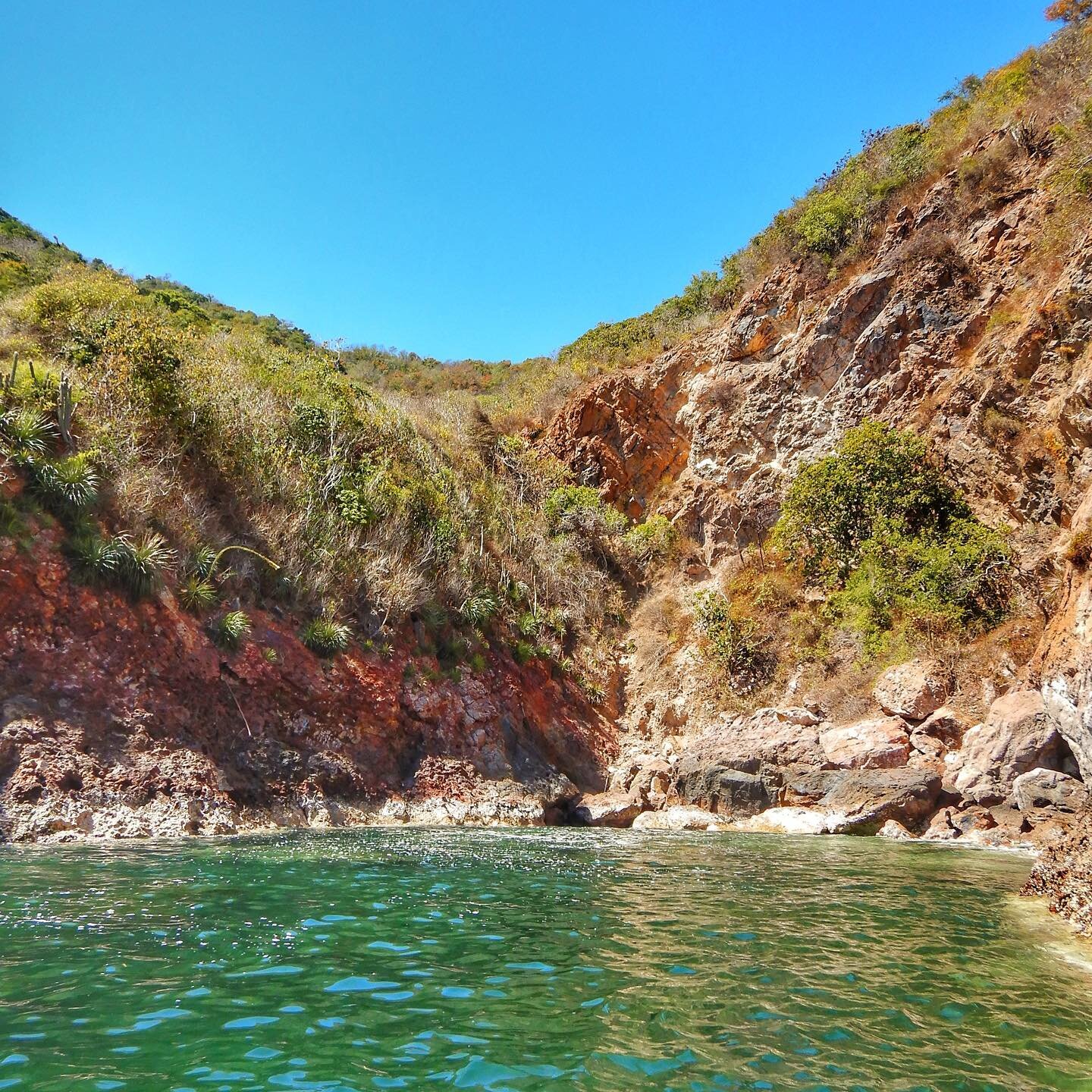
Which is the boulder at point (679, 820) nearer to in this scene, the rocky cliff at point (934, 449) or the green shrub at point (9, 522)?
the rocky cliff at point (934, 449)

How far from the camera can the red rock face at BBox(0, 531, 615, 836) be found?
12.1m

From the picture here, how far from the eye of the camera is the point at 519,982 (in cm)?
524

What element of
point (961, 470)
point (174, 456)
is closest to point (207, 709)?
point (174, 456)

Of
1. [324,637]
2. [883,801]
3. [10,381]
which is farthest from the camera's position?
[324,637]

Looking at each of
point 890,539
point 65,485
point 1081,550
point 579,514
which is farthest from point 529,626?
point 1081,550

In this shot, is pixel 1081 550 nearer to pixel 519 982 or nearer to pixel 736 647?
pixel 519 982

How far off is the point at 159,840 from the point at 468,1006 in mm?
8898

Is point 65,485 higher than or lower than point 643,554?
higher

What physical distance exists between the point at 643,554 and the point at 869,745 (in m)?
14.2

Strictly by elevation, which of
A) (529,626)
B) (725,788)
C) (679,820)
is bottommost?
(679,820)

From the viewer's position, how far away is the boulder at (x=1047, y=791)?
1234 centimetres

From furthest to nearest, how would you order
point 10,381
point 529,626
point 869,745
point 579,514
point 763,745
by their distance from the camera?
1. point 579,514
2. point 529,626
3. point 763,745
4. point 869,745
5. point 10,381

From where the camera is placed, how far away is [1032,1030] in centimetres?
450

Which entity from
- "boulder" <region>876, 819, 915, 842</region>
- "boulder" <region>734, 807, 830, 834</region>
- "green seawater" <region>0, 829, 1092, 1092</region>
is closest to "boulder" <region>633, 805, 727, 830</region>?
"boulder" <region>734, 807, 830, 834</region>
